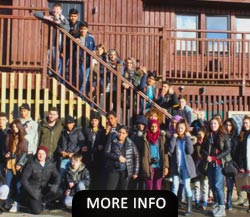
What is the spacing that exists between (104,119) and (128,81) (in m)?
0.91

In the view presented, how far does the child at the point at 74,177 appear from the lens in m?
7.12

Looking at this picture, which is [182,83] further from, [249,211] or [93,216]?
[93,216]

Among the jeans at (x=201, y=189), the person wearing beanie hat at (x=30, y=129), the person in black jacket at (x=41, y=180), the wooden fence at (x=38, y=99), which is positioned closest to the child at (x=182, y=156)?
the jeans at (x=201, y=189)

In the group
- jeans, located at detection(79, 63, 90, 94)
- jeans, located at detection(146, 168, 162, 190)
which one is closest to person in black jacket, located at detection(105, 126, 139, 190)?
jeans, located at detection(146, 168, 162, 190)

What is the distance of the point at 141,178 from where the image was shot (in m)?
7.23

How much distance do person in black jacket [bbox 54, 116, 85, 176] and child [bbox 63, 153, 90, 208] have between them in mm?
184

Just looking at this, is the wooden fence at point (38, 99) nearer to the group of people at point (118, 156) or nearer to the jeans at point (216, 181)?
the group of people at point (118, 156)

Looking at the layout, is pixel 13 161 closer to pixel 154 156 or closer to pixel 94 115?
pixel 94 115

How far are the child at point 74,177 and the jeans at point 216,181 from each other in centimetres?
196

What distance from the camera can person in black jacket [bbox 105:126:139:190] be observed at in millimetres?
7037

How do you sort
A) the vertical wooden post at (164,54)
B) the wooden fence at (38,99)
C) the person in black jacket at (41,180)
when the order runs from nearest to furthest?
the person in black jacket at (41,180)
the wooden fence at (38,99)
the vertical wooden post at (164,54)

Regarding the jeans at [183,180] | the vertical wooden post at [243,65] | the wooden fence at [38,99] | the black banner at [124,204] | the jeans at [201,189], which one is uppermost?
the vertical wooden post at [243,65]

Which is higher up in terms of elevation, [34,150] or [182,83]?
[182,83]

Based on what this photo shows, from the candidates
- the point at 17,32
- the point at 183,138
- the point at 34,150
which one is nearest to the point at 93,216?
the point at 183,138
